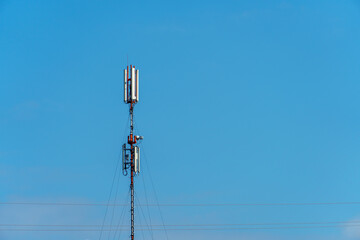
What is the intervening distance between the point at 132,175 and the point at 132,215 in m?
5.81

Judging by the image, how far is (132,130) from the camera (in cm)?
13188

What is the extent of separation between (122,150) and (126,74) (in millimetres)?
11028

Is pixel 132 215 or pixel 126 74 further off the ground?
pixel 126 74

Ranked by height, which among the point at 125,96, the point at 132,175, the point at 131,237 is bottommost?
the point at 131,237

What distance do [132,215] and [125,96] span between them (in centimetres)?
1729

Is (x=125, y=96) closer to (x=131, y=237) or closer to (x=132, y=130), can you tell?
(x=132, y=130)

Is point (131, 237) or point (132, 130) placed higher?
point (132, 130)

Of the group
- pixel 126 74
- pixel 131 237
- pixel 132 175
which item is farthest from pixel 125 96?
pixel 131 237

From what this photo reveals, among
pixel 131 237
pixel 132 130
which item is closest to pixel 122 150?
pixel 132 130

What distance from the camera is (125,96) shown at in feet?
436

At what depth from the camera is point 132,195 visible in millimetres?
129500

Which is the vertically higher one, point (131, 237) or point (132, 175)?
point (132, 175)

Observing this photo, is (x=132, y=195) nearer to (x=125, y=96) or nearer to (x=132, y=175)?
(x=132, y=175)

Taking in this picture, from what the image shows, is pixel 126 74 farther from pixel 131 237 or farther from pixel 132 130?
pixel 131 237
